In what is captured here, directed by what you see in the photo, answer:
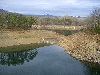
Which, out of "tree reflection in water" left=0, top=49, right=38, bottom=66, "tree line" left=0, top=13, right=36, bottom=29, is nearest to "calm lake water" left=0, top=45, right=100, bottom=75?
"tree reflection in water" left=0, top=49, right=38, bottom=66

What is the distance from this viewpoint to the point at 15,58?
1801 inches

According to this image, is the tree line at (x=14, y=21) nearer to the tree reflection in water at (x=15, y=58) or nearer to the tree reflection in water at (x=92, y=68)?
the tree reflection in water at (x=15, y=58)

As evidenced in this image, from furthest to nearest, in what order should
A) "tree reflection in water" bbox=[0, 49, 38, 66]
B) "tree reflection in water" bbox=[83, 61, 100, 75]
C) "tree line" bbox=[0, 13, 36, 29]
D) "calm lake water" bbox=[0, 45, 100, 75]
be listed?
"tree line" bbox=[0, 13, 36, 29], "tree reflection in water" bbox=[0, 49, 38, 66], "tree reflection in water" bbox=[83, 61, 100, 75], "calm lake water" bbox=[0, 45, 100, 75]

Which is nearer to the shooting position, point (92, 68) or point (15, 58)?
point (92, 68)

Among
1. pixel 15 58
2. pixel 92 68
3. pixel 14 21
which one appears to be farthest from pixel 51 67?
pixel 14 21

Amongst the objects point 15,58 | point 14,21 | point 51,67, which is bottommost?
point 15,58

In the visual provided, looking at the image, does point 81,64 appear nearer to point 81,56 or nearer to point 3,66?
point 81,56

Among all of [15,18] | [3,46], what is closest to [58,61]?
[3,46]

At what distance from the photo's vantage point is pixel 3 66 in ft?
125

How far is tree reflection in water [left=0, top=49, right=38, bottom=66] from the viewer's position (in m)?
41.6

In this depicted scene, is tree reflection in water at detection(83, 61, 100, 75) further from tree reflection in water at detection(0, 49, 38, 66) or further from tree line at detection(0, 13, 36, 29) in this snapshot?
tree line at detection(0, 13, 36, 29)

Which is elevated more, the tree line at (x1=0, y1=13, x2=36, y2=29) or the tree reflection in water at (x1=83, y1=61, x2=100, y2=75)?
the tree line at (x1=0, y1=13, x2=36, y2=29)

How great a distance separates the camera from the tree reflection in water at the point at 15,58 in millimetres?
41603

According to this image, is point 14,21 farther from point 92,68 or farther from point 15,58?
point 92,68
